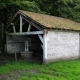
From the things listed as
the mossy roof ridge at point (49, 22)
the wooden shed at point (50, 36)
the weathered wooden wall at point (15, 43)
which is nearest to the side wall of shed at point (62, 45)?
the wooden shed at point (50, 36)

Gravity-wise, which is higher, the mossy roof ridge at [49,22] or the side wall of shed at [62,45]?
the mossy roof ridge at [49,22]

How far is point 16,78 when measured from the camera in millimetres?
7328

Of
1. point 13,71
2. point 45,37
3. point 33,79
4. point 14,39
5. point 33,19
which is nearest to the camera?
point 33,79

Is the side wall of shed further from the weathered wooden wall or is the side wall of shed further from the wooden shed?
the weathered wooden wall

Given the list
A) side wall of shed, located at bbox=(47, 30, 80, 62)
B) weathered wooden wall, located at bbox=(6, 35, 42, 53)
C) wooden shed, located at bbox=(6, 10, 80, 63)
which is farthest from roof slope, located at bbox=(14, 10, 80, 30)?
weathered wooden wall, located at bbox=(6, 35, 42, 53)

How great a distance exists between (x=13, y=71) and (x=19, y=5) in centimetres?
872

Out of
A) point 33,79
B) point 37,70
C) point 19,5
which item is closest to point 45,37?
point 37,70

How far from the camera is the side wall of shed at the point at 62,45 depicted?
10.8 m

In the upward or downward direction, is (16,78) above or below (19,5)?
below

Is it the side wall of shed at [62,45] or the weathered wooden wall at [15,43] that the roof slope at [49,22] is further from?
the weathered wooden wall at [15,43]

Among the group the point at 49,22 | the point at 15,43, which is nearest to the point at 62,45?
the point at 49,22

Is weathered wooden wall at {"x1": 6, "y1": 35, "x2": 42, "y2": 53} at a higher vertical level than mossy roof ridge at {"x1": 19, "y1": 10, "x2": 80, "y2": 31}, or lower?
lower

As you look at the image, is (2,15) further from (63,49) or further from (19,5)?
(63,49)

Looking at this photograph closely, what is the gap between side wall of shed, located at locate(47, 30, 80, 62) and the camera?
10.8 meters
